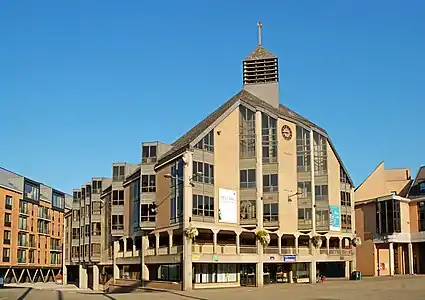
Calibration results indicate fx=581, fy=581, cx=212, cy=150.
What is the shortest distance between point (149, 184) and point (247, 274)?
45.7 feet

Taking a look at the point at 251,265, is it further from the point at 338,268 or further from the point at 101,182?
the point at 101,182

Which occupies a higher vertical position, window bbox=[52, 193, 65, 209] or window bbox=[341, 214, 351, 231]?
window bbox=[52, 193, 65, 209]

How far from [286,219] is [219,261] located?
10.3 metres

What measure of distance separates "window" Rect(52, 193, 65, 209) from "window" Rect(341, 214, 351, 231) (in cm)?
7724

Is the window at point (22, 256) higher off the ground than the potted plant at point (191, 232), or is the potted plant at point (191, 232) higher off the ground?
the potted plant at point (191, 232)

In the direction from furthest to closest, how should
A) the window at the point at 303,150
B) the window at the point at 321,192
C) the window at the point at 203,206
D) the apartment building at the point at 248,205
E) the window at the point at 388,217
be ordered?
the window at the point at 388,217
the window at the point at 321,192
the window at the point at 303,150
the apartment building at the point at 248,205
the window at the point at 203,206

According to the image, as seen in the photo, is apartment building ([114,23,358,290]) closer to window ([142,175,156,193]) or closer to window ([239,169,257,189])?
window ([239,169,257,189])

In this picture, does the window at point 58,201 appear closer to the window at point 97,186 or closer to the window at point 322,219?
the window at point 97,186

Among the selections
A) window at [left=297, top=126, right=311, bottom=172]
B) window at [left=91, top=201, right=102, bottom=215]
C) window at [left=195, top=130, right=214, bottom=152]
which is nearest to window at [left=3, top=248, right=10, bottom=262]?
window at [left=91, top=201, right=102, bottom=215]

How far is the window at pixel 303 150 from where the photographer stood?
64438mm

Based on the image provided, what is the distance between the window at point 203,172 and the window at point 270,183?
6.37 m

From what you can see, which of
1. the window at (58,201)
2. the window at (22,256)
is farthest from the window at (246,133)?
the window at (58,201)

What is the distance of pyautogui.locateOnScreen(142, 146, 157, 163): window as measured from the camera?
62756mm

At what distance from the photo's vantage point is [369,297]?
37656 millimetres
